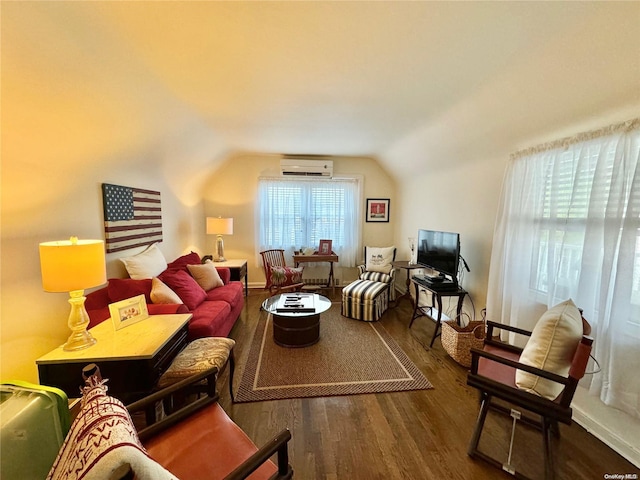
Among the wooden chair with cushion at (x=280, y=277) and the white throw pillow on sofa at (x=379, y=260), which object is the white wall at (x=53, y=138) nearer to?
the wooden chair with cushion at (x=280, y=277)

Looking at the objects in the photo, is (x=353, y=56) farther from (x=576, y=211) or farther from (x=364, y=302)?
(x=364, y=302)

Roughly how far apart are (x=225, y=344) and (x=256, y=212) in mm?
3164

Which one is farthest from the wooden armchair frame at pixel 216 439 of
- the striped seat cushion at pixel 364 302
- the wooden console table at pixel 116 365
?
the striped seat cushion at pixel 364 302

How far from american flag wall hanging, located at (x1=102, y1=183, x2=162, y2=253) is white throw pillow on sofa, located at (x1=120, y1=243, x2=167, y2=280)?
0.15 metres

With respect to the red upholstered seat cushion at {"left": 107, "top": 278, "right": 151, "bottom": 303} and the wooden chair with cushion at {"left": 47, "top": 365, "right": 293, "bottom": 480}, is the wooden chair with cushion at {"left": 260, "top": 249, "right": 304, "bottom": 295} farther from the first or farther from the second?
the wooden chair with cushion at {"left": 47, "top": 365, "right": 293, "bottom": 480}

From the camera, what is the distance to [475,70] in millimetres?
1853

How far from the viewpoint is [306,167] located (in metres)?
4.72

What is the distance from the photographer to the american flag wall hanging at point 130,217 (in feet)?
8.01

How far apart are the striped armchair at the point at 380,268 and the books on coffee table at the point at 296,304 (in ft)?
4.06

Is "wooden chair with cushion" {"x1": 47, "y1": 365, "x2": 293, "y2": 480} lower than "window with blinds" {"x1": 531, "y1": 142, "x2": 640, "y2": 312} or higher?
lower

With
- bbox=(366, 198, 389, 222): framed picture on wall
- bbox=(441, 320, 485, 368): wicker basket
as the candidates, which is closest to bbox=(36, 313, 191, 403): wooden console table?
bbox=(441, 320, 485, 368): wicker basket

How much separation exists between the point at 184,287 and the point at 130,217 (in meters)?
0.96

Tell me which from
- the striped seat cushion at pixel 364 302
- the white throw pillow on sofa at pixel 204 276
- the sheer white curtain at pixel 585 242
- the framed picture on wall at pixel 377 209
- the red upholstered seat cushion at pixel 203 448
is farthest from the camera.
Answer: the framed picture on wall at pixel 377 209

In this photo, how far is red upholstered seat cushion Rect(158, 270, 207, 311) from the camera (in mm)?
2564
